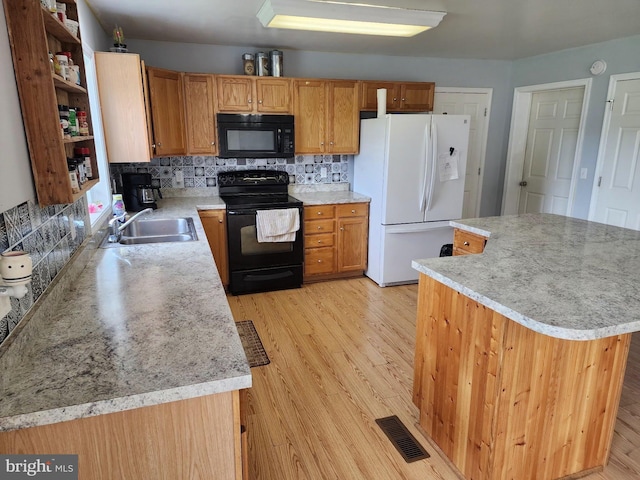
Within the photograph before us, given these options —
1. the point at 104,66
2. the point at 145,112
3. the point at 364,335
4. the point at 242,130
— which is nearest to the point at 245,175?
the point at 242,130

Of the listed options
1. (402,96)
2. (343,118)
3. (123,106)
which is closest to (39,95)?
(123,106)

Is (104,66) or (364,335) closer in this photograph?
(104,66)

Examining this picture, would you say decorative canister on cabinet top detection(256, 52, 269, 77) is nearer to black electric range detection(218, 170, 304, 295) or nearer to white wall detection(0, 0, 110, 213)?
black electric range detection(218, 170, 304, 295)

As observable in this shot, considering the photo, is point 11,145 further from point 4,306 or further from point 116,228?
point 116,228

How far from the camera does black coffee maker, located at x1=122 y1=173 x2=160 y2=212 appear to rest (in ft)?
11.4

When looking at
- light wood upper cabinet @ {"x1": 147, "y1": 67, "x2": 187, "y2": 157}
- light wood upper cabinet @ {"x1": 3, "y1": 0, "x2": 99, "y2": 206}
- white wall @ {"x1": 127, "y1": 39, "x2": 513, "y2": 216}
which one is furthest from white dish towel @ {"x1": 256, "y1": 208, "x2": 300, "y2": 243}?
light wood upper cabinet @ {"x1": 3, "y1": 0, "x2": 99, "y2": 206}

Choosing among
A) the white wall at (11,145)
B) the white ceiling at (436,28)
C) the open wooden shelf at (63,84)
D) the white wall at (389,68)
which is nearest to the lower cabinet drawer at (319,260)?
the white wall at (389,68)

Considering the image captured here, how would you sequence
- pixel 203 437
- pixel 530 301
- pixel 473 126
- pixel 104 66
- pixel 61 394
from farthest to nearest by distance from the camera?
pixel 473 126
pixel 104 66
pixel 530 301
pixel 203 437
pixel 61 394

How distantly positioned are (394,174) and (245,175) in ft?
4.88

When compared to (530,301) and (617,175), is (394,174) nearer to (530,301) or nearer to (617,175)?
(617,175)

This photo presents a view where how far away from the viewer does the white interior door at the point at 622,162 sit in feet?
11.9

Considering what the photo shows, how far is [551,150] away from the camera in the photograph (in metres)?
4.49

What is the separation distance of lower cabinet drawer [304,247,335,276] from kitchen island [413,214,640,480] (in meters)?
2.13

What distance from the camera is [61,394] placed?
100cm
